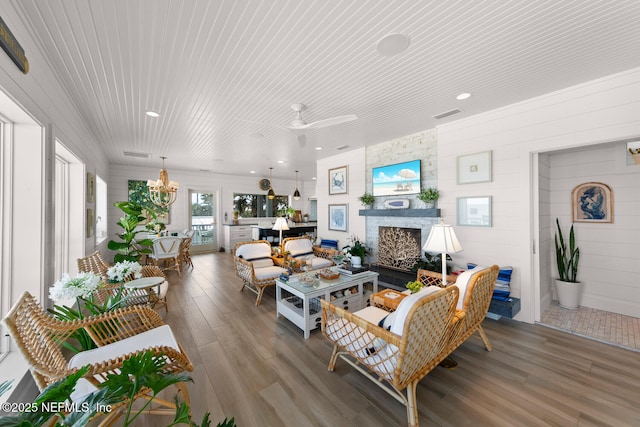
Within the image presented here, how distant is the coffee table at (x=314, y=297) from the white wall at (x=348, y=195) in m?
2.06

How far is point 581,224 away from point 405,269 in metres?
2.51

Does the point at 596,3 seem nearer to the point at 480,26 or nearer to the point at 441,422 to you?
the point at 480,26

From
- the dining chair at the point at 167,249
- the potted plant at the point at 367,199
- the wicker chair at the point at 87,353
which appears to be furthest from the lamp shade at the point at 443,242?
the dining chair at the point at 167,249

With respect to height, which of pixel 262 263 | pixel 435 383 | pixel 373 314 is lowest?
pixel 435 383

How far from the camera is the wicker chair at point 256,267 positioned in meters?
3.70

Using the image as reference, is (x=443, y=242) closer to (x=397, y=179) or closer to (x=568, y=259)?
(x=397, y=179)

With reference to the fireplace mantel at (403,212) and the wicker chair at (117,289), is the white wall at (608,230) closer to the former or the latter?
the fireplace mantel at (403,212)

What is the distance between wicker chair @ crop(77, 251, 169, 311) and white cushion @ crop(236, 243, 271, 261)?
4.05ft

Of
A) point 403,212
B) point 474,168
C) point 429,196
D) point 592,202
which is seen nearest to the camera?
point 592,202

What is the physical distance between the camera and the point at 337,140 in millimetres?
4758

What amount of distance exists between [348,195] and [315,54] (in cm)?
377

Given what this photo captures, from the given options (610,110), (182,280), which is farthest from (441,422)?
(182,280)

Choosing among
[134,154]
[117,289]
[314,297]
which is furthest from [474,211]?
[134,154]

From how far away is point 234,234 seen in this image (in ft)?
26.7
